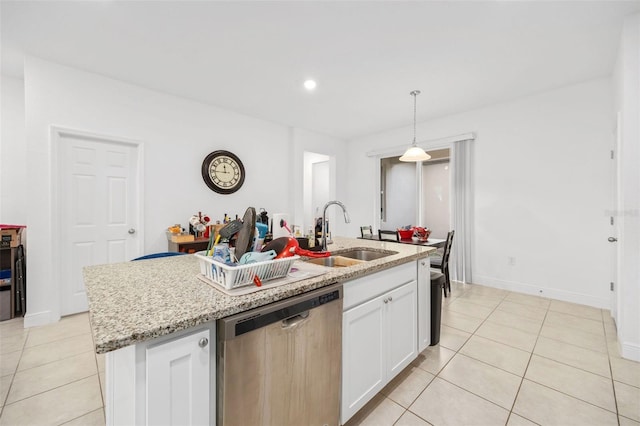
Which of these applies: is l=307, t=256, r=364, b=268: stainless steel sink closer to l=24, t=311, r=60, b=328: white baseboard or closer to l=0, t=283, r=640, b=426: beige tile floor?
l=0, t=283, r=640, b=426: beige tile floor

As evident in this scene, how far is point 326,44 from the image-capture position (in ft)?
8.11

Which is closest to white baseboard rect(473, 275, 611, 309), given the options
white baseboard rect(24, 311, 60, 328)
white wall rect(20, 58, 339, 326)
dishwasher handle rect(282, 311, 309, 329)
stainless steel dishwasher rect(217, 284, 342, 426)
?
white wall rect(20, 58, 339, 326)

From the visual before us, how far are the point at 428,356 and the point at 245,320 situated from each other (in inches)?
72.5

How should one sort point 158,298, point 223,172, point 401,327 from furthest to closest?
point 223,172 → point 401,327 → point 158,298

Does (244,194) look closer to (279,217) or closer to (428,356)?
(279,217)

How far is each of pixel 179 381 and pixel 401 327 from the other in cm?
138

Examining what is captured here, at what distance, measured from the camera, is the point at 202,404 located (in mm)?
869

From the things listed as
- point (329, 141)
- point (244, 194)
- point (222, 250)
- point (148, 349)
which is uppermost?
point (329, 141)

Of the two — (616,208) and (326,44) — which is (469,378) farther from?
(326,44)

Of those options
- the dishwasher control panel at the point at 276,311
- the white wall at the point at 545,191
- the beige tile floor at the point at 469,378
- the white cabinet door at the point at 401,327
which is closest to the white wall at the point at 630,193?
the beige tile floor at the point at 469,378

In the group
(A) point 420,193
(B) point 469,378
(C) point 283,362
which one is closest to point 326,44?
(C) point 283,362

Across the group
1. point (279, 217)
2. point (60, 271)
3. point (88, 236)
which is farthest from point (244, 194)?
point (279, 217)

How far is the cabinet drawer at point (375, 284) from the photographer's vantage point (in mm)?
1385

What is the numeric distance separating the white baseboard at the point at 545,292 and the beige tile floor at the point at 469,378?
46 centimetres
